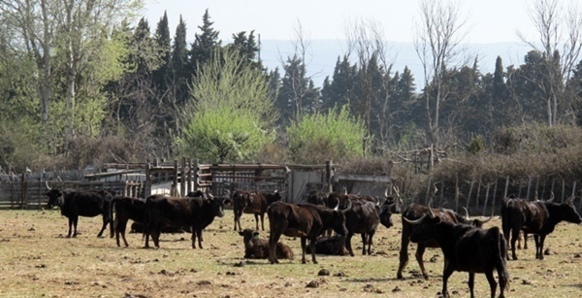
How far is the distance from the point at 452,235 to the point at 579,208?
22651 mm

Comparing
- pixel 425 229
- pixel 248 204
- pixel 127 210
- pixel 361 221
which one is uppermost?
pixel 425 229

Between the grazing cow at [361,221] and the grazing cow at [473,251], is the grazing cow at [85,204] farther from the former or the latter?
the grazing cow at [473,251]

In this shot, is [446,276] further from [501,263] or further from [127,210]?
[127,210]

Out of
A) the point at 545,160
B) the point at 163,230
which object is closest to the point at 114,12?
the point at 545,160

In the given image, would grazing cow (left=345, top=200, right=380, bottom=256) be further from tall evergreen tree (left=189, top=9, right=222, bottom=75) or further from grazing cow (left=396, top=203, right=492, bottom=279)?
tall evergreen tree (left=189, top=9, right=222, bottom=75)

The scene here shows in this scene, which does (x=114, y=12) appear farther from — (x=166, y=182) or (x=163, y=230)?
(x=163, y=230)

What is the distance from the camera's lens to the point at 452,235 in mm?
14891

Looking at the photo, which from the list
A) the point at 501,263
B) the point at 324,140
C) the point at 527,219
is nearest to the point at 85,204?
the point at 527,219

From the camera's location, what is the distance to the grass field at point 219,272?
50.8 ft

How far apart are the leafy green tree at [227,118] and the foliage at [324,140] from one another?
8.11 feet

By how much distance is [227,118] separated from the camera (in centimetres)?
5691

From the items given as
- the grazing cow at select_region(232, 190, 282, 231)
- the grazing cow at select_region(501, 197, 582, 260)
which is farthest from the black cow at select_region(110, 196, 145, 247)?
the grazing cow at select_region(501, 197, 582, 260)

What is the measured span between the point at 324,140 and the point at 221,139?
5908 mm

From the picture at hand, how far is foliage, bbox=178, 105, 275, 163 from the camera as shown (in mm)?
54844
